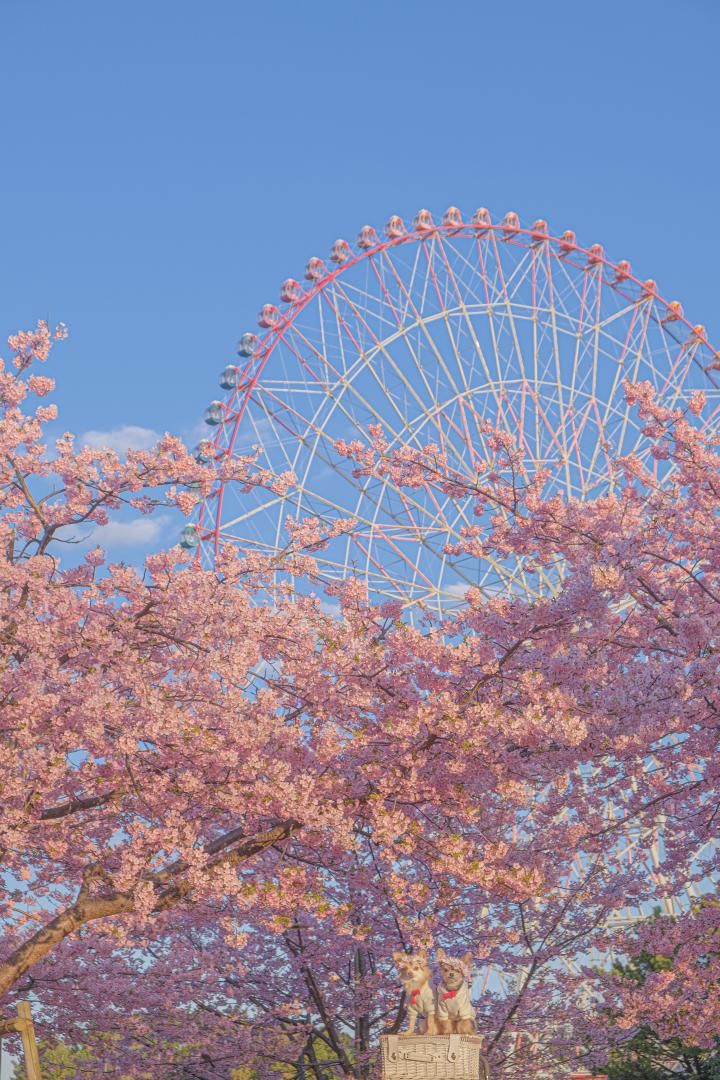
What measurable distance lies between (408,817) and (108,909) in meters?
2.55

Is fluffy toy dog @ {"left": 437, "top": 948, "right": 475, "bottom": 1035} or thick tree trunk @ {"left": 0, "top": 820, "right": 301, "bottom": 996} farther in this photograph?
fluffy toy dog @ {"left": 437, "top": 948, "right": 475, "bottom": 1035}

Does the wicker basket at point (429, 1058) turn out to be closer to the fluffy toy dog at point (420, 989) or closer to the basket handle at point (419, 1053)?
the basket handle at point (419, 1053)

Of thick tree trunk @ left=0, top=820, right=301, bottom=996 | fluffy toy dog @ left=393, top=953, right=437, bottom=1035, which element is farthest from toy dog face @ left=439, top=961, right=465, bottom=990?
thick tree trunk @ left=0, top=820, right=301, bottom=996

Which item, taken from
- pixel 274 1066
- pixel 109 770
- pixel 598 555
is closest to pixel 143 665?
pixel 109 770

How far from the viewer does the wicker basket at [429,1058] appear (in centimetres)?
998

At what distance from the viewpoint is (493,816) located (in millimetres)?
11469

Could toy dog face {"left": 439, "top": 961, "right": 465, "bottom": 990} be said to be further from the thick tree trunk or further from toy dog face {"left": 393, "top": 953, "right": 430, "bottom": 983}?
the thick tree trunk

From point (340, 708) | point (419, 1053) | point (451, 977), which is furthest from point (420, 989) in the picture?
point (340, 708)

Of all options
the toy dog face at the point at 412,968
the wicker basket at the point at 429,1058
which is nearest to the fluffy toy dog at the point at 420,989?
the toy dog face at the point at 412,968

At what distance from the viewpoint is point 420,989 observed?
34.3ft

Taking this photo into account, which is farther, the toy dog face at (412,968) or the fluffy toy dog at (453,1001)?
the toy dog face at (412,968)

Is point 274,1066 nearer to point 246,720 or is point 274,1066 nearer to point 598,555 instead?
point 246,720

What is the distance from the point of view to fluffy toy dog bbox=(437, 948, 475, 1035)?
1021cm

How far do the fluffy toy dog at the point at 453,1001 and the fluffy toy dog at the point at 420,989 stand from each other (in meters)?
0.07
